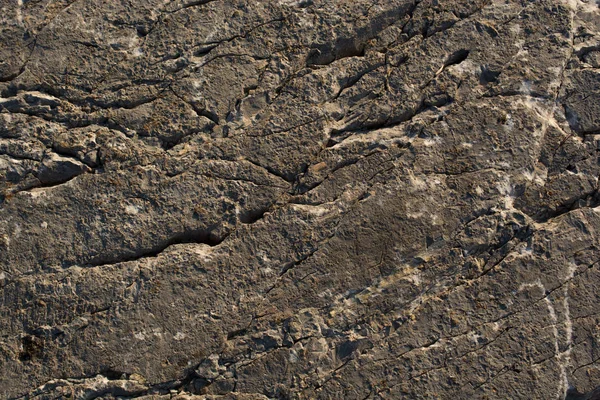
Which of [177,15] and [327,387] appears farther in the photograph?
[177,15]

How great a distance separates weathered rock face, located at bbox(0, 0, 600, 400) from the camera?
288 centimetres

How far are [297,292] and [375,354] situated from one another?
1.65 ft

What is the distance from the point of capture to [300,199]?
302 centimetres

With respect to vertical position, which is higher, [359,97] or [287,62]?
[287,62]

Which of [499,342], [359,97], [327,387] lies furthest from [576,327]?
[359,97]

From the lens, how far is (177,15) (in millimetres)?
3133

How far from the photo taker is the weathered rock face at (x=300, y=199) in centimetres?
288

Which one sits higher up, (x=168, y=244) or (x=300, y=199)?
(x=300, y=199)

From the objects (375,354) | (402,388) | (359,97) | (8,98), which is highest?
(8,98)

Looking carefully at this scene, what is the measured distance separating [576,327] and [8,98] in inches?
126

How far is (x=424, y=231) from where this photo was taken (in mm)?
2988

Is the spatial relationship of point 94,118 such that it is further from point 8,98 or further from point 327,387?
point 327,387

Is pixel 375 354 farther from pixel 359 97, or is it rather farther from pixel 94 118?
pixel 94 118

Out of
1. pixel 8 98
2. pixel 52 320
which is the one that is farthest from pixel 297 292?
pixel 8 98
